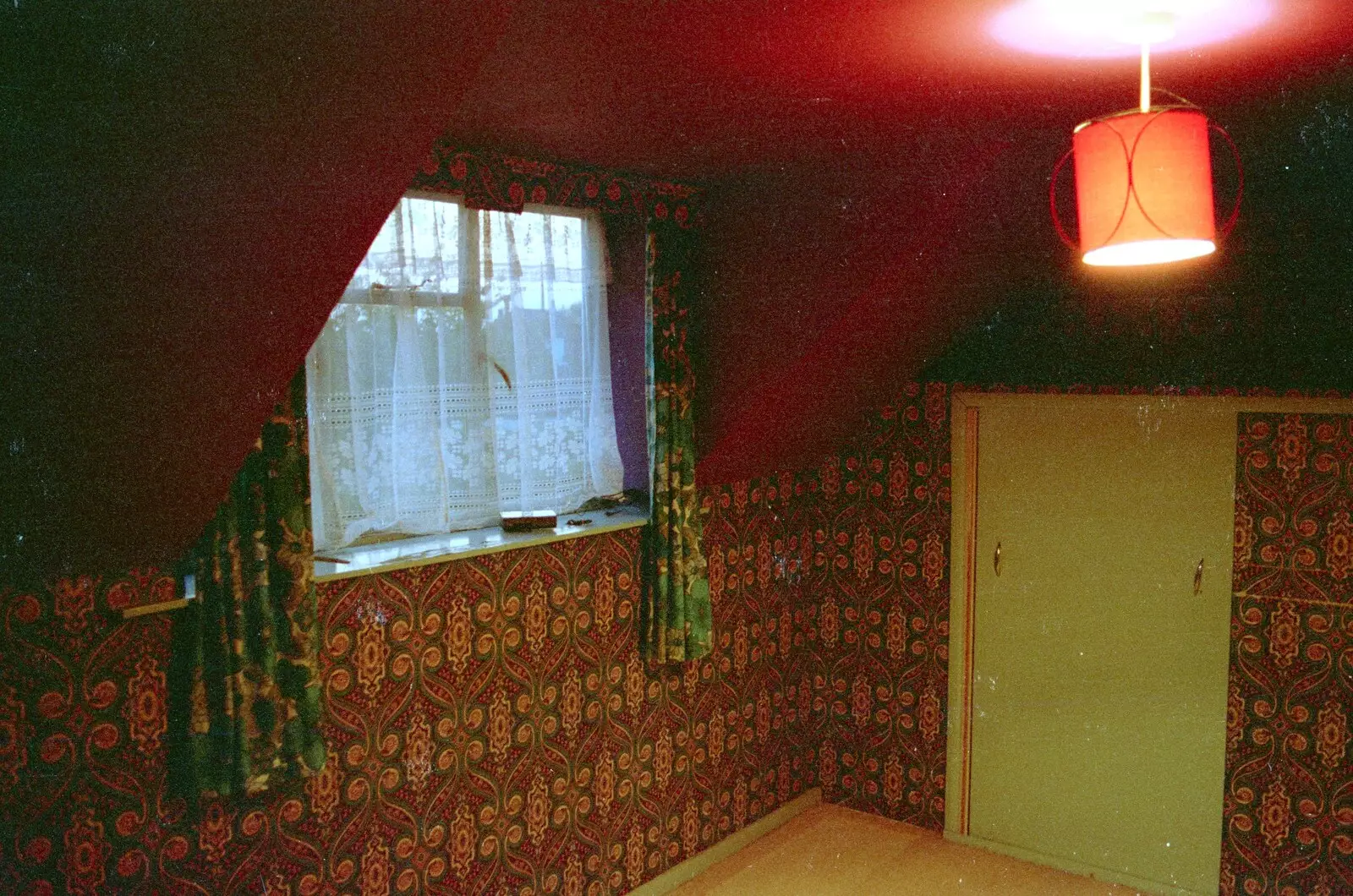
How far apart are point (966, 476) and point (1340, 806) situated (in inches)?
67.4

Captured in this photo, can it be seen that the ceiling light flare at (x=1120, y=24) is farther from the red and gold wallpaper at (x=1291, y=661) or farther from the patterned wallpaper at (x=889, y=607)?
the patterned wallpaper at (x=889, y=607)

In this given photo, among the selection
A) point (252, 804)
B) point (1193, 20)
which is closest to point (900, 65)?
point (1193, 20)

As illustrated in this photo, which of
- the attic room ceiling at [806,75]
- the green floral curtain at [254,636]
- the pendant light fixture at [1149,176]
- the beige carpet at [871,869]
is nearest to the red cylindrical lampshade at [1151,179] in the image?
the pendant light fixture at [1149,176]

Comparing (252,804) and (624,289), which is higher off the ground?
(624,289)

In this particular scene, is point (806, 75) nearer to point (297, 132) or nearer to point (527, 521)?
point (297, 132)

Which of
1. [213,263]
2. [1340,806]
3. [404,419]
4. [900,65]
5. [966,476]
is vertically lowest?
[1340,806]

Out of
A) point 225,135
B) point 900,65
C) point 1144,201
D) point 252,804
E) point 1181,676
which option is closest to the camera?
point 225,135

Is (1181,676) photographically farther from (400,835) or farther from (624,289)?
(400,835)

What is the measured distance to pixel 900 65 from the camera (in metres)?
2.16

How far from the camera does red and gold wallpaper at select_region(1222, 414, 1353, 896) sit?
3.52 m

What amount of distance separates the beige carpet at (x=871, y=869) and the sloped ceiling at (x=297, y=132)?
2.62 meters

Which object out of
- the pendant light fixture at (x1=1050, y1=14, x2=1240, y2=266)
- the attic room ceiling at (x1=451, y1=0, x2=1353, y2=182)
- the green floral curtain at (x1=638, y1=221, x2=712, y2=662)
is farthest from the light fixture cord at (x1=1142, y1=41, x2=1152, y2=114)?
the green floral curtain at (x1=638, y1=221, x2=712, y2=662)

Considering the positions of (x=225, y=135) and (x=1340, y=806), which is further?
(x=1340, y=806)

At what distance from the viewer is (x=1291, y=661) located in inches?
142
